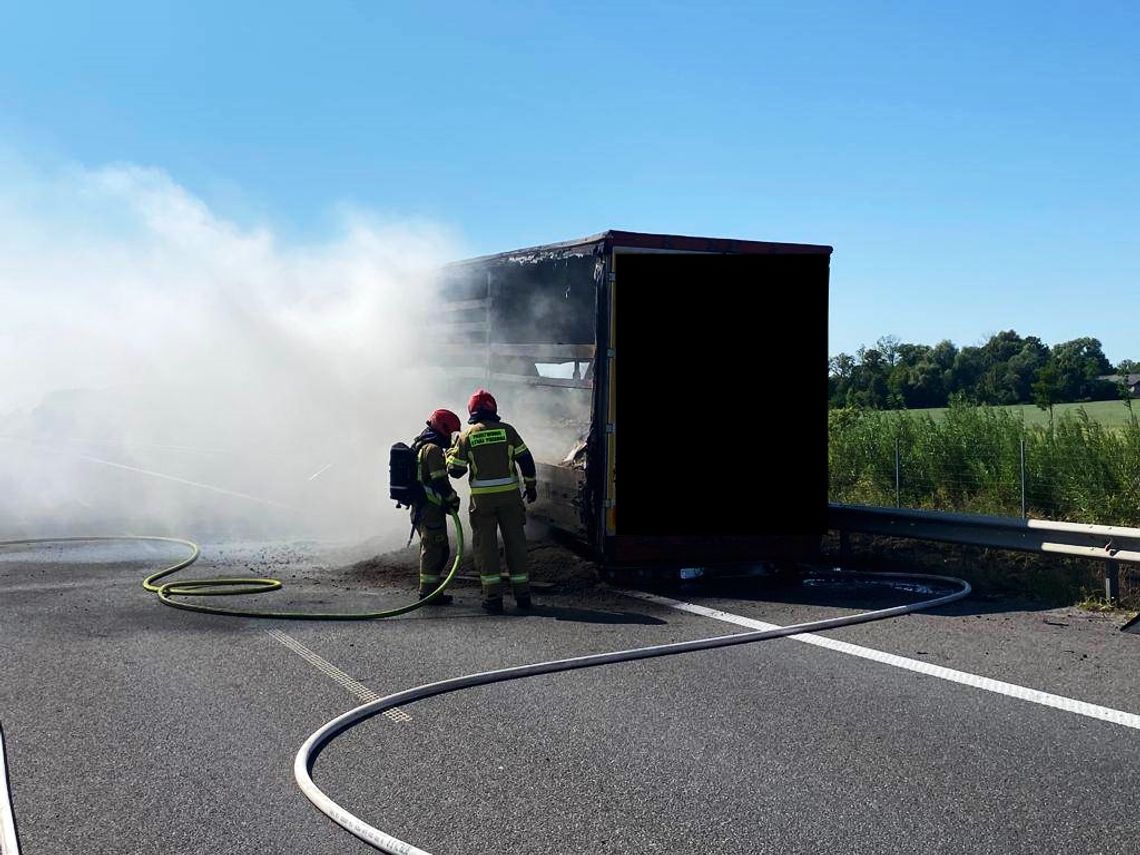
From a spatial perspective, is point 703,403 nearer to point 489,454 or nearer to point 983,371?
point 489,454

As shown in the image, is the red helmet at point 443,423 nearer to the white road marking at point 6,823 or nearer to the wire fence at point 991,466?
the white road marking at point 6,823

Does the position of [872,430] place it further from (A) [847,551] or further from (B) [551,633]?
(B) [551,633]

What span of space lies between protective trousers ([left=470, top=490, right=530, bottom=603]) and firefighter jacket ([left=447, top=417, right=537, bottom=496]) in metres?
0.08

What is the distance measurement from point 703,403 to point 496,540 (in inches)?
88.1

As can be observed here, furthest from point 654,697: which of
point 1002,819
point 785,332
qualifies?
point 785,332

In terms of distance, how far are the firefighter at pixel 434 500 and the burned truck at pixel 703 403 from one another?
4.13 feet

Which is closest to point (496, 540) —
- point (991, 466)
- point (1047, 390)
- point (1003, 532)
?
point (1003, 532)

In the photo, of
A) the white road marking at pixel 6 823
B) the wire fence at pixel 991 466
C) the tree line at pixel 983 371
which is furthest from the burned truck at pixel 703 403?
the tree line at pixel 983 371

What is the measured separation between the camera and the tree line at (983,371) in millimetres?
→ 31984

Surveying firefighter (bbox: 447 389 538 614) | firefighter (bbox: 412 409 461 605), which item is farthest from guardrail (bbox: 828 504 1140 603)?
firefighter (bbox: 412 409 461 605)

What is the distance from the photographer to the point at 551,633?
757cm

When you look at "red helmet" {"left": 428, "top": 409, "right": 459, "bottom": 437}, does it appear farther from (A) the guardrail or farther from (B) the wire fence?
(B) the wire fence

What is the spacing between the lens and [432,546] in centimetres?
930

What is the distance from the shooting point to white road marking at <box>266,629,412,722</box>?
5.55m
